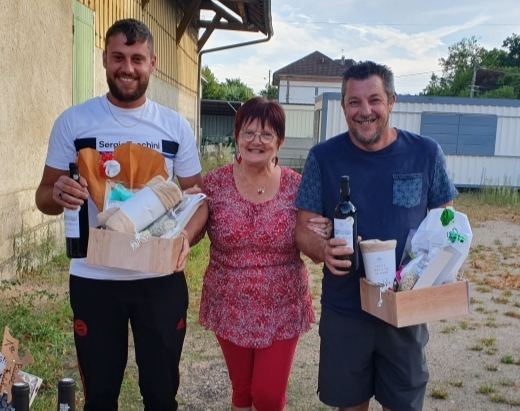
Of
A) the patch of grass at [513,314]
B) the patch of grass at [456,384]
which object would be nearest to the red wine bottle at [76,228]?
the patch of grass at [456,384]

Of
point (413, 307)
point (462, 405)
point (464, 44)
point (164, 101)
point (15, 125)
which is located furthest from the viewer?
point (464, 44)

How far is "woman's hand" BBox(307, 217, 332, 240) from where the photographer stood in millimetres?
2793

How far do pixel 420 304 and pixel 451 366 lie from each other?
2888 millimetres

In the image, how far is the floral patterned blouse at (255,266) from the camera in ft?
9.70

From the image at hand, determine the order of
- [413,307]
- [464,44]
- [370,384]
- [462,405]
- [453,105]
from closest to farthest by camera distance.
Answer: [413,307], [370,384], [462,405], [453,105], [464,44]

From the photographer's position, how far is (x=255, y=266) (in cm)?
298

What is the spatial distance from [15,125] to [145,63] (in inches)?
138

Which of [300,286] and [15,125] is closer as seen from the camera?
[300,286]

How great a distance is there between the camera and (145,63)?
2842mm

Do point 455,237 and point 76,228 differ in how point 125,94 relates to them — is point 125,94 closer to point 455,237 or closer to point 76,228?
point 76,228

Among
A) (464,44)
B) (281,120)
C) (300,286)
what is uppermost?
(464,44)

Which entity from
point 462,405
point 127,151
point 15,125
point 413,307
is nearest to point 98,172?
point 127,151

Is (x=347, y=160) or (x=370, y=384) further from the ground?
(x=347, y=160)

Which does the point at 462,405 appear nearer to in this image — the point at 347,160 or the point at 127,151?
the point at 347,160
